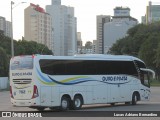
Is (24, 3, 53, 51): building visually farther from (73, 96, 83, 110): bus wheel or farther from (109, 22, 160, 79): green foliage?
(73, 96, 83, 110): bus wheel

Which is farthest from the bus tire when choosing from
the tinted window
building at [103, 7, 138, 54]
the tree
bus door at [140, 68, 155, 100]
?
building at [103, 7, 138, 54]

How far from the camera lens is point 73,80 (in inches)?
1030

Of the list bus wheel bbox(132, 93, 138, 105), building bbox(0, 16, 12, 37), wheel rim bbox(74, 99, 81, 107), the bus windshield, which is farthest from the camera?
building bbox(0, 16, 12, 37)

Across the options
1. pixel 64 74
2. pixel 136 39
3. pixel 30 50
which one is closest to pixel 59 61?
pixel 64 74

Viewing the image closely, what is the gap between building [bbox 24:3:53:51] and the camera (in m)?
123

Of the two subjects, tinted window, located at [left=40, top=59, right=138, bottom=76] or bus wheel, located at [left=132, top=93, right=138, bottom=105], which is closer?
tinted window, located at [left=40, top=59, right=138, bottom=76]

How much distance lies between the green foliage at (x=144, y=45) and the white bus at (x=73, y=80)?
5288cm

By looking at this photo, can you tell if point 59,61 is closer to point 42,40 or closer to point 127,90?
point 127,90

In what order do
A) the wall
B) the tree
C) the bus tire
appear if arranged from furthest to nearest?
the tree
the wall
the bus tire

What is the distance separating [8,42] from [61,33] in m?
20.6

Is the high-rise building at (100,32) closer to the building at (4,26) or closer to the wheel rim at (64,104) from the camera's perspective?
the building at (4,26)

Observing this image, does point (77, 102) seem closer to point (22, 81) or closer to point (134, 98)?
point (22, 81)

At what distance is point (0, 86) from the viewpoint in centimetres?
6191

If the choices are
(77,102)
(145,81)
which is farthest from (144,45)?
(77,102)
